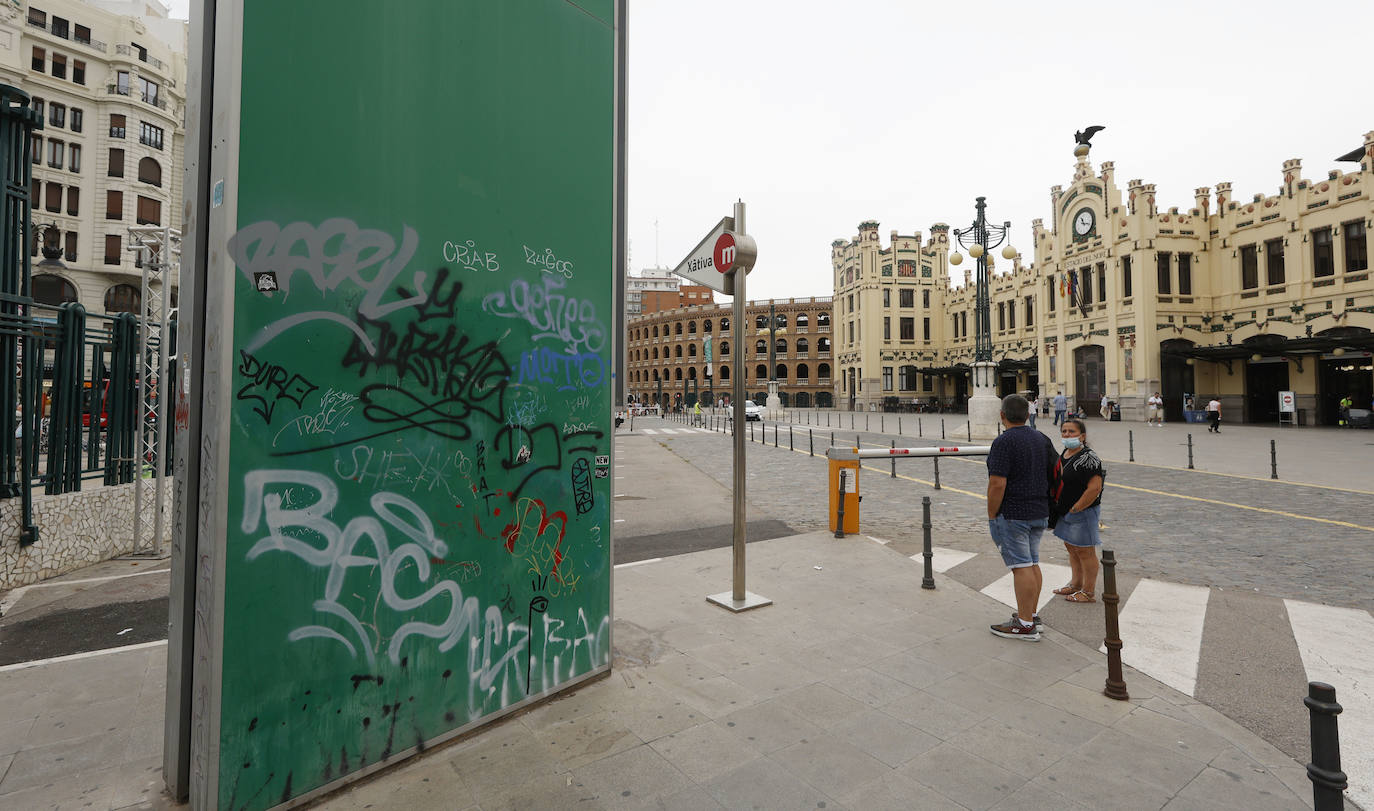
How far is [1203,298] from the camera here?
35.5m

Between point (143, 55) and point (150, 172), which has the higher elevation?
point (143, 55)

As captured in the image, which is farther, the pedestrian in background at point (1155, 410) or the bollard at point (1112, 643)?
the pedestrian in background at point (1155, 410)

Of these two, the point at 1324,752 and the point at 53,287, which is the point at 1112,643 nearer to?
the point at 1324,752

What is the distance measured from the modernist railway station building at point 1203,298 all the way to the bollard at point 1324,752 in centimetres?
2852

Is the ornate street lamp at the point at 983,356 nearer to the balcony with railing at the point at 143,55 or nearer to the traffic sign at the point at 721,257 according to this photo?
the traffic sign at the point at 721,257

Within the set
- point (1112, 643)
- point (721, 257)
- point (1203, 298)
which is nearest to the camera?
point (1112, 643)

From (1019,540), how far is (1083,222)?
43.8 metres

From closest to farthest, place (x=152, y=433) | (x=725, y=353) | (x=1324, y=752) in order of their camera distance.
Answer: (x=1324, y=752)
(x=152, y=433)
(x=725, y=353)

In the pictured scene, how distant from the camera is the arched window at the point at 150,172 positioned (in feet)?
132

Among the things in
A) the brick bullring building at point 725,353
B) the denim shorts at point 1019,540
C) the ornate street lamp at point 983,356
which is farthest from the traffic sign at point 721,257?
the brick bullring building at point 725,353

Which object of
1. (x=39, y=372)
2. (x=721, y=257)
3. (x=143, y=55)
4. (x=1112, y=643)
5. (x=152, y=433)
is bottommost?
(x=1112, y=643)

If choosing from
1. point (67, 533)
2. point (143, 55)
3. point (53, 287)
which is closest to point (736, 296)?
point (67, 533)

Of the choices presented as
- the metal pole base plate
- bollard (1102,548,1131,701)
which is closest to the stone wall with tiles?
the metal pole base plate

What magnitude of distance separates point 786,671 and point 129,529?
27.6 ft
